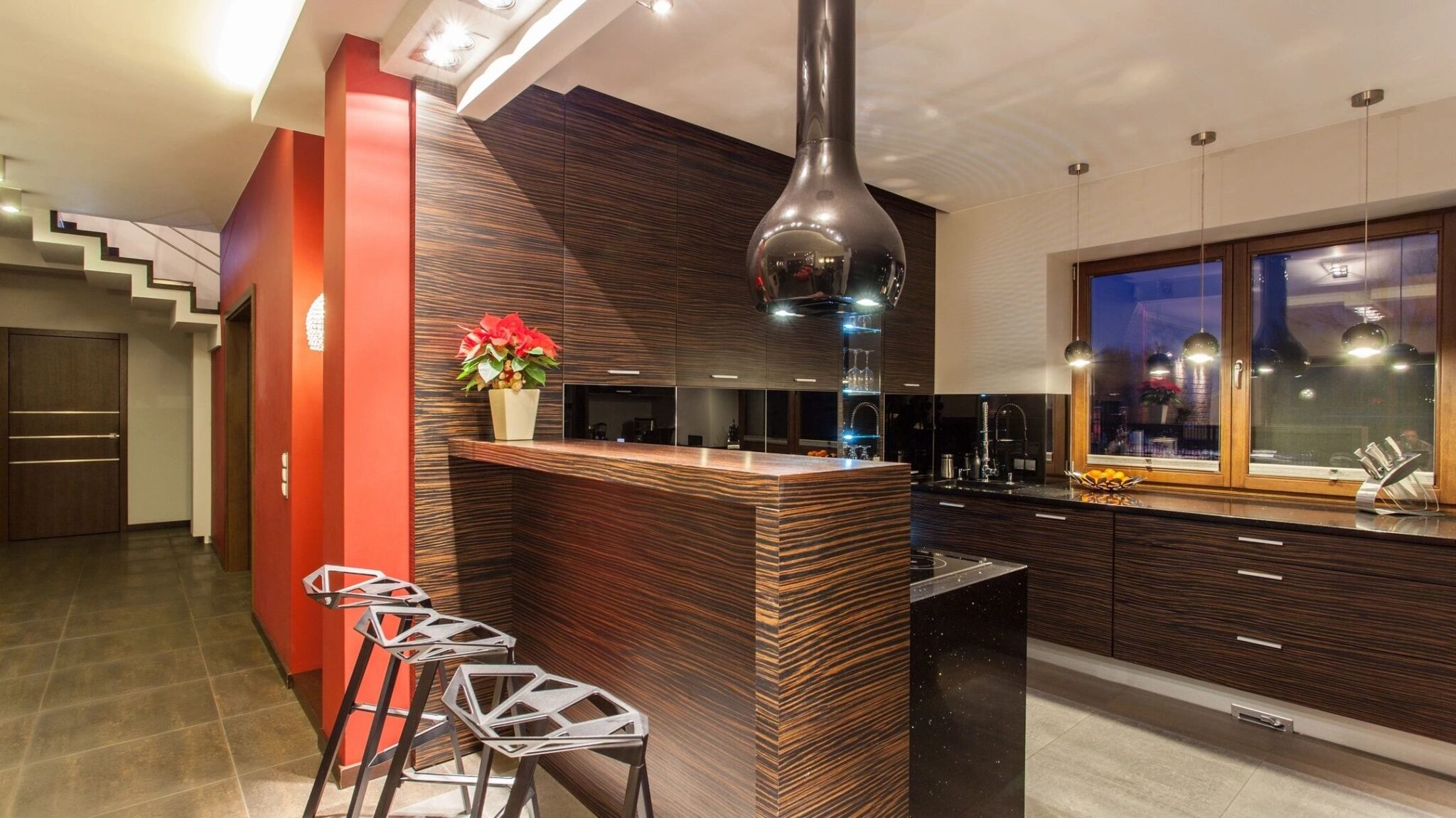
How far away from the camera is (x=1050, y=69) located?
8.77 feet

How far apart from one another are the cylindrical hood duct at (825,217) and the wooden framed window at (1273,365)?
287 cm

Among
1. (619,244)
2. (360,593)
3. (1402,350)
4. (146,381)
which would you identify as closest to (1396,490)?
(1402,350)

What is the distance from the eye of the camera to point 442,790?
2379 millimetres

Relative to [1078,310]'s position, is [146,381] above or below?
below

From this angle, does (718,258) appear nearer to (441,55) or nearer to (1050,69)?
(441,55)

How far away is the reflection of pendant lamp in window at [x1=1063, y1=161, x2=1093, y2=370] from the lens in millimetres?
3795

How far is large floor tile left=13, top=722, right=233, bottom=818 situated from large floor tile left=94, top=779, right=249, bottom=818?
0.13ft

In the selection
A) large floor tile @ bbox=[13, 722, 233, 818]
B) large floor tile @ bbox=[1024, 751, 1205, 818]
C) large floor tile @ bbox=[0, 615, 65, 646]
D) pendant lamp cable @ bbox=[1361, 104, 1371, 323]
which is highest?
pendant lamp cable @ bbox=[1361, 104, 1371, 323]

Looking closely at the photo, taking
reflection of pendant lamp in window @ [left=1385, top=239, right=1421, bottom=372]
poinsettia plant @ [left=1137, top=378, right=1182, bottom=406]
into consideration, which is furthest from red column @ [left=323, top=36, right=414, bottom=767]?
reflection of pendant lamp in window @ [left=1385, top=239, right=1421, bottom=372]

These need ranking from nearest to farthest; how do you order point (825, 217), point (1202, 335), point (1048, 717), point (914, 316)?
point (825, 217)
point (1048, 717)
point (1202, 335)
point (914, 316)

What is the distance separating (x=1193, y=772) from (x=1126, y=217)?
2825 millimetres

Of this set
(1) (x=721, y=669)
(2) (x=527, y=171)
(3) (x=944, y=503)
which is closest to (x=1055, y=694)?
(3) (x=944, y=503)

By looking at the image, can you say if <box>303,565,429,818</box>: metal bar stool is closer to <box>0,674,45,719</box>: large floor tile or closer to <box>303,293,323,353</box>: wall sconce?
<box>303,293,323,353</box>: wall sconce

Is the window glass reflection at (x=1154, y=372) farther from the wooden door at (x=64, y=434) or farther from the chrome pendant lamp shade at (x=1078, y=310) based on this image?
the wooden door at (x=64, y=434)
